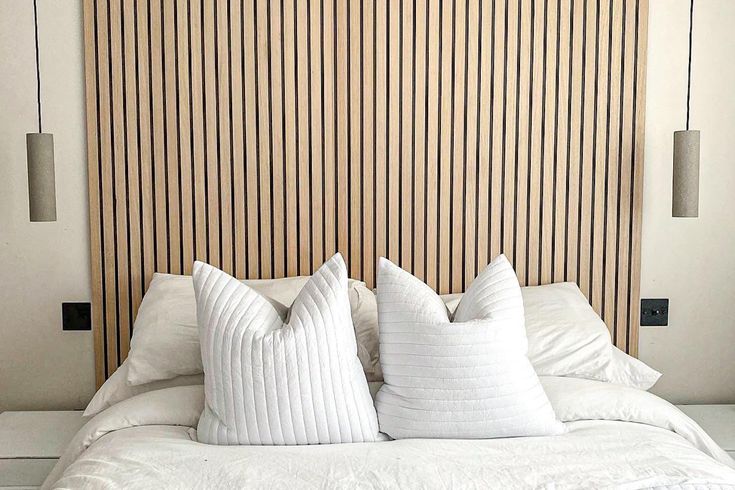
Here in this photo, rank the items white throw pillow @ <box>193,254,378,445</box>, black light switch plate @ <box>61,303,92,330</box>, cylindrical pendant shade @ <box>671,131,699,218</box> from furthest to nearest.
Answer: black light switch plate @ <box>61,303,92,330</box>
cylindrical pendant shade @ <box>671,131,699,218</box>
white throw pillow @ <box>193,254,378,445</box>

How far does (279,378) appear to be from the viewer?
183 centimetres

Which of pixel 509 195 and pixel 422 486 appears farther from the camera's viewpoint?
pixel 509 195

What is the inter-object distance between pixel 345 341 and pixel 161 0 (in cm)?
144

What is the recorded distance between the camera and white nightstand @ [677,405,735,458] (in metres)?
2.36

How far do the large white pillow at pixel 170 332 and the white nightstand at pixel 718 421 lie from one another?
1167mm

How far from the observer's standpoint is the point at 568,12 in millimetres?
2656

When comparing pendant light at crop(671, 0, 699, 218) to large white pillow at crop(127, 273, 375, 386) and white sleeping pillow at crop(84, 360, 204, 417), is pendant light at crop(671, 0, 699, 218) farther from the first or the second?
white sleeping pillow at crop(84, 360, 204, 417)

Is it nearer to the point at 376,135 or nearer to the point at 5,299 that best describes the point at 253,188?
the point at 376,135

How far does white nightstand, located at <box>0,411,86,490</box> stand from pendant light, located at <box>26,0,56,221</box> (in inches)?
27.1

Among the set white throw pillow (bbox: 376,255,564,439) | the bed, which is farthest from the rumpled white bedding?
the bed

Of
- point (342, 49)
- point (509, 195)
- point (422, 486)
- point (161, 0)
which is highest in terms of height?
point (161, 0)

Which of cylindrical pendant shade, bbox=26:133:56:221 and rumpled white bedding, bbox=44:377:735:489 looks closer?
rumpled white bedding, bbox=44:377:735:489

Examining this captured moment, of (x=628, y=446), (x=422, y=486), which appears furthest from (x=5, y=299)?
(x=628, y=446)

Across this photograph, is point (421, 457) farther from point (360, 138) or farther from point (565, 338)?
point (360, 138)
